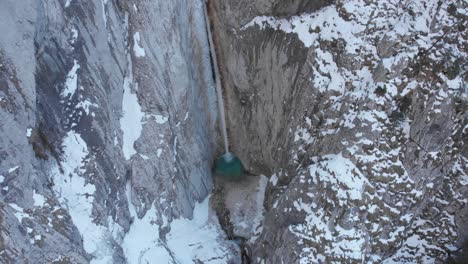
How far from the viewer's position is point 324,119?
986 cm

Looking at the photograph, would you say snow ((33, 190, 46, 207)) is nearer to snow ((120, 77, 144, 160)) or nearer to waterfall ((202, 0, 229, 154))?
snow ((120, 77, 144, 160))

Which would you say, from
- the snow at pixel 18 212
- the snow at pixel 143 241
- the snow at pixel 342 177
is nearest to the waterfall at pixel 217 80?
the snow at pixel 143 241

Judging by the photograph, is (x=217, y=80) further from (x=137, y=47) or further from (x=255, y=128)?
(x=137, y=47)

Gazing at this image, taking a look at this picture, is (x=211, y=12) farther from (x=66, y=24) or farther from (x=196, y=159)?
(x=66, y=24)

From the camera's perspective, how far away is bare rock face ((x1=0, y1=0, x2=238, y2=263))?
6.50 meters

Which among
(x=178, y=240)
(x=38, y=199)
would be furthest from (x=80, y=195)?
(x=178, y=240)

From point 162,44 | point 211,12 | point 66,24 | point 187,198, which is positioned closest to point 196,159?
point 187,198

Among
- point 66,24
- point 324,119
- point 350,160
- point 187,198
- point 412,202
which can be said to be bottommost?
point 187,198

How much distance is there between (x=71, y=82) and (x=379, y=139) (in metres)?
6.15

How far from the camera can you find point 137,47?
965 centimetres

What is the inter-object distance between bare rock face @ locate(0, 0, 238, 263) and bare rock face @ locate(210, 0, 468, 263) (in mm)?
2573

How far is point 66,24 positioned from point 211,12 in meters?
4.87

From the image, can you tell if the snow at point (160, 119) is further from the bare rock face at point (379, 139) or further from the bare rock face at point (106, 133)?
the bare rock face at point (379, 139)

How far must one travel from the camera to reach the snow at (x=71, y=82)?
7.64 m
